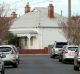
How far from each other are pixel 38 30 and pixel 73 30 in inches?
808

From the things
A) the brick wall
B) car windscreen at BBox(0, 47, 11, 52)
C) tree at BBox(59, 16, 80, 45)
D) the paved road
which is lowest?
the brick wall

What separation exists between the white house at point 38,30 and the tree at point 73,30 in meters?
13.6

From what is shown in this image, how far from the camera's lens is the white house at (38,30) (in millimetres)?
80625

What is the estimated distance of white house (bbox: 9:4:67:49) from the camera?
3174 inches

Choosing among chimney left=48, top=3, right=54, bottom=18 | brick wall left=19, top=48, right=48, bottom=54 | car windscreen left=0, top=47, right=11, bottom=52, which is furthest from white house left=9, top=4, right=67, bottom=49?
car windscreen left=0, top=47, right=11, bottom=52

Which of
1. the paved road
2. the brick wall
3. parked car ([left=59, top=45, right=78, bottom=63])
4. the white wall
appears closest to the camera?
the paved road

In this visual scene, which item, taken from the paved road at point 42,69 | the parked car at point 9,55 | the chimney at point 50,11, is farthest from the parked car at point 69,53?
the chimney at point 50,11

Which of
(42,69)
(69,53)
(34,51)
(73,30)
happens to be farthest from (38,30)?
(42,69)

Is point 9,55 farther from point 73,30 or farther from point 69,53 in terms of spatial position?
point 73,30

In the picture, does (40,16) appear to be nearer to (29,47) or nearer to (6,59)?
(29,47)

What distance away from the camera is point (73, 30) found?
60875 mm

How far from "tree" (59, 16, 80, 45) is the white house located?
44.7ft

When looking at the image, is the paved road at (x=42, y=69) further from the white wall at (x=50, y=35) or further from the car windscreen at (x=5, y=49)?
the white wall at (x=50, y=35)

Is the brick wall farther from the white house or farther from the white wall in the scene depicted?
the white wall
